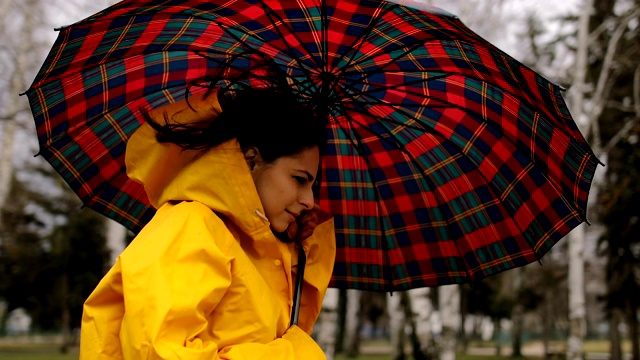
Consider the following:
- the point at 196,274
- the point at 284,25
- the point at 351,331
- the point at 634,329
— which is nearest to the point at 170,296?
the point at 196,274

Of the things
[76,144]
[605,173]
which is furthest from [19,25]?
[605,173]

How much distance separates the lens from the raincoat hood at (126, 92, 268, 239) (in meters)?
2.09

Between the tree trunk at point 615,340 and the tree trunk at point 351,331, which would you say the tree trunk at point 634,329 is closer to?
the tree trunk at point 615,340

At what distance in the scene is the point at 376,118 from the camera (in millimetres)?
3125

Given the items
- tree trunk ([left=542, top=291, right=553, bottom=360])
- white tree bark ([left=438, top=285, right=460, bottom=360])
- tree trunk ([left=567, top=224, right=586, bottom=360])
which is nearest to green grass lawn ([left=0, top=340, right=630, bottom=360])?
tree trunk ([left=542, top=291, right=553, bottom=360])

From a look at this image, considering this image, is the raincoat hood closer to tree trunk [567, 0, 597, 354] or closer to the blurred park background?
the blurred park background

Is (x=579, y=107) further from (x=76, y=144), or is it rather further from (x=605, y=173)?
(x=76, y=144)

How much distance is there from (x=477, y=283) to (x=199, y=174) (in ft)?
67.3

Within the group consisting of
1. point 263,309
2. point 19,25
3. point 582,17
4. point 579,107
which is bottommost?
point 263,309

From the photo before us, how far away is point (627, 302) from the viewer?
19094 mm

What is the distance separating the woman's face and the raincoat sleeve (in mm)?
289

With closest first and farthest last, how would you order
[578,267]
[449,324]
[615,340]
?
[449,324] → [578,267] → [615,340]

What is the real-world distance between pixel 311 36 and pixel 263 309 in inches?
42.2

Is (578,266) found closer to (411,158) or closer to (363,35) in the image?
(411,158)
